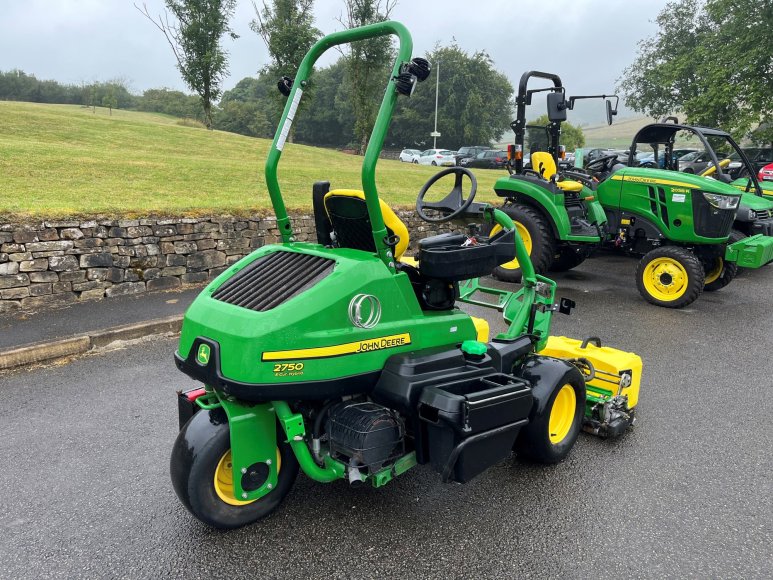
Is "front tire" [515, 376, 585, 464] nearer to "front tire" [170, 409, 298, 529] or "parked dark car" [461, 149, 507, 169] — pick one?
Answer: "front tire" [170, 409, 298, 529]

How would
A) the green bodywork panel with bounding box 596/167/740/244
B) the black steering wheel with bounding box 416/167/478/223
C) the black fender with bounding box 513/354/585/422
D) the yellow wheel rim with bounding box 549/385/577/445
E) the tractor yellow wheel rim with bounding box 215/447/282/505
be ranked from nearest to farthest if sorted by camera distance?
the tractor yellow wheel rim with bounding box 215/447/282/505
the black steering wheel with bounding box 416/167/478/223
the black fender with bounding box 513/354/585/422
the yellow wheel rim with bounding box 549/385/577/445
the green bodywork panel with bounding box 596/167/740/244

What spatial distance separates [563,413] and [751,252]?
198 inches

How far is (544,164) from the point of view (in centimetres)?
854

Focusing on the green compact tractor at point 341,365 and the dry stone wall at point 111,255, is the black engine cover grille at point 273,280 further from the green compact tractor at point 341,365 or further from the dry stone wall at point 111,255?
the dry stone wall at point 111,255

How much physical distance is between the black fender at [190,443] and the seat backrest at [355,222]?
1085mm

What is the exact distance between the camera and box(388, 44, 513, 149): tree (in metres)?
56.7

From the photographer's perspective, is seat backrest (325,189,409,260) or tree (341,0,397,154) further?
tree (341,0,397,154)

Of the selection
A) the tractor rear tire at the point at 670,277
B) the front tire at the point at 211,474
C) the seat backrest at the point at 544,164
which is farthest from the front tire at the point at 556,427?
the seat backrest at the point at 544,164

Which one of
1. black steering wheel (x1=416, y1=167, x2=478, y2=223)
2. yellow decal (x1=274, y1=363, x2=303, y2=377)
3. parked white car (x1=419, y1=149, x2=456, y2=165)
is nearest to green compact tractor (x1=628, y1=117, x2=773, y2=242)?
black steering wheel (x1=416, y1=167, x2=478, y2=223)

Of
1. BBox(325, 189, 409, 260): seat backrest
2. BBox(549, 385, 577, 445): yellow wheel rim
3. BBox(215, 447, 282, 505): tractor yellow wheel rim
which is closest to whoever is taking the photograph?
BBox(215, 447, 282, 505): tractor yellow wheel rim

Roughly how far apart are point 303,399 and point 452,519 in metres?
1.02

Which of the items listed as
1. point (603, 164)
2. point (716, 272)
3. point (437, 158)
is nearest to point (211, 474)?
point (716, 272)

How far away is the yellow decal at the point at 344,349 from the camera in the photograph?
8.39 ft

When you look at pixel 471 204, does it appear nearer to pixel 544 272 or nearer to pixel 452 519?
pixel 452 519
